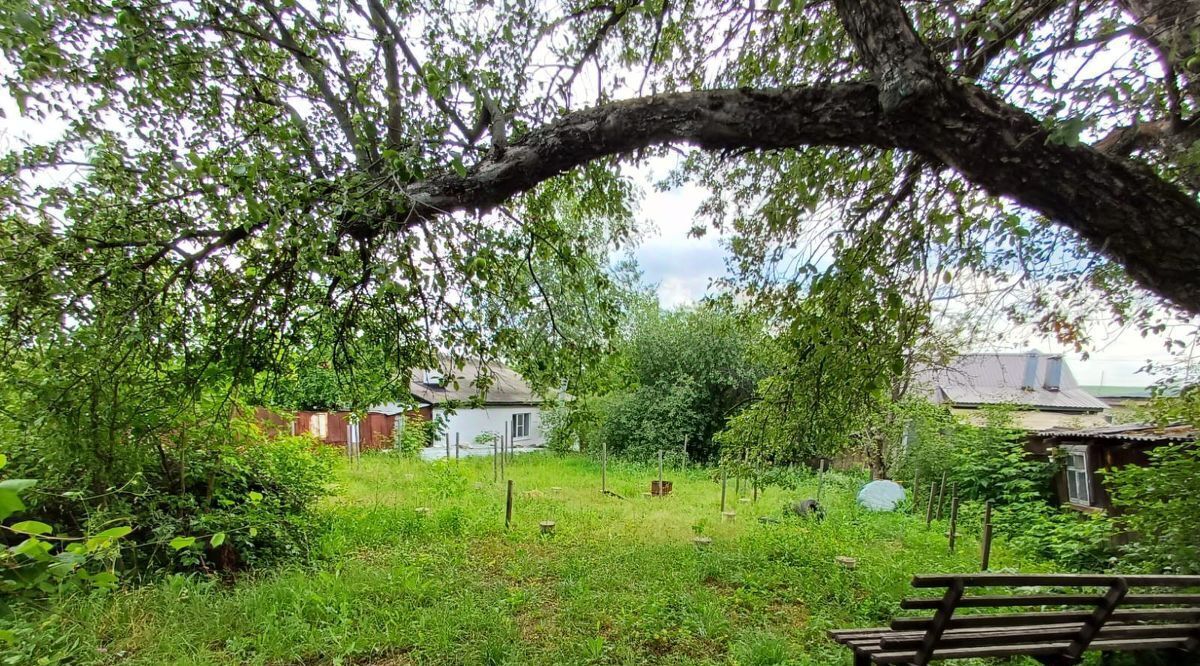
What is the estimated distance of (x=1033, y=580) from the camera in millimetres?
2607

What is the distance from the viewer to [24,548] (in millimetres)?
916

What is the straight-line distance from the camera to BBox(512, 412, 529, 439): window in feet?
70.6

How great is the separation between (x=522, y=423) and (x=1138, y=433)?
1842cm

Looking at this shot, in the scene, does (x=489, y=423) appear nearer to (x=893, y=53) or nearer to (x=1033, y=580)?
(x=1033, y=580)

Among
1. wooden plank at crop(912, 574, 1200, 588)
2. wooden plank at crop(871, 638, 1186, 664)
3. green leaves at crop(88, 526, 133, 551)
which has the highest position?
green leaves at crop(88, 526, 133, 551)

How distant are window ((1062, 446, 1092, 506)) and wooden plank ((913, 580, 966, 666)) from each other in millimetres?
8268

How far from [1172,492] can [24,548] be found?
7.64 m

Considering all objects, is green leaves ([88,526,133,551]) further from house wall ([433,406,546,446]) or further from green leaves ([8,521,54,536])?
house wall ([433,406,546,446])

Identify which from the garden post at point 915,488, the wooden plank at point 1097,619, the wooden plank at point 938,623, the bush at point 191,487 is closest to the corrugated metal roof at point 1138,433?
the garden post at point 915,488

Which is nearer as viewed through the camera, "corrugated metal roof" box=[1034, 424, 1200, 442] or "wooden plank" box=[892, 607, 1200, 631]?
"wooden plank" box=[892, 607, 1200, 631]

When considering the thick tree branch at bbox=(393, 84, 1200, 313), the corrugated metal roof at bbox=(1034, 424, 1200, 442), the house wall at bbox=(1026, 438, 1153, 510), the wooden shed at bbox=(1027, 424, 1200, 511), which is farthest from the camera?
the house wall at bbox=(1026, 438, 1153, 510)

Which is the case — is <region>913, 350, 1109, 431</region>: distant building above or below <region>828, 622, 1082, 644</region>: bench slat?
above

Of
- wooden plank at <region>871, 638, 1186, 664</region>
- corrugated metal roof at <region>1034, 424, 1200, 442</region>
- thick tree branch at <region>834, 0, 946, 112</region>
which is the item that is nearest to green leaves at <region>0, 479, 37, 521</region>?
thick tree branch at <region>834, 0, 946, 112</region>

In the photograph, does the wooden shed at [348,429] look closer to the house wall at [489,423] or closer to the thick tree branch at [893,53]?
the house wall at [489,423]
